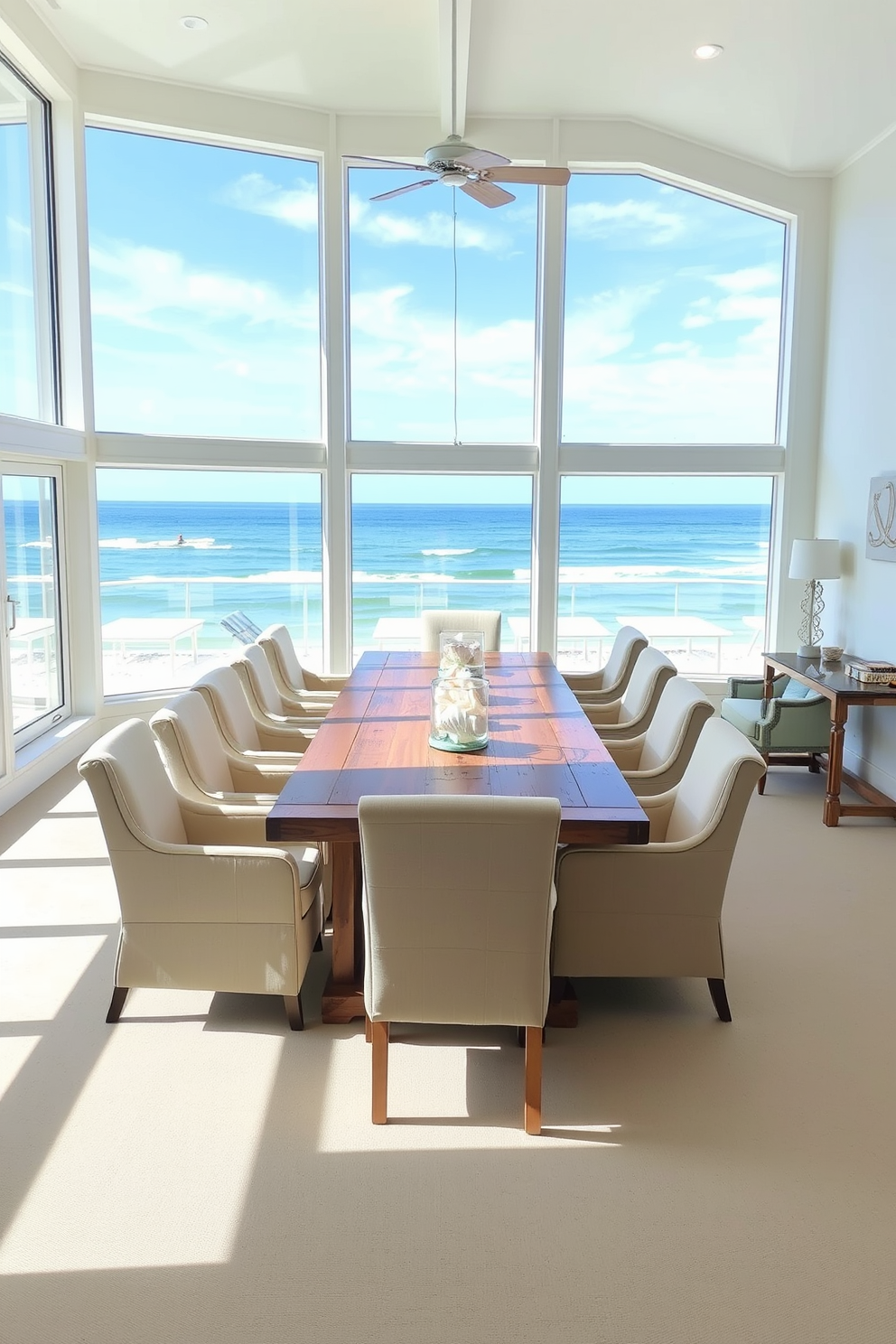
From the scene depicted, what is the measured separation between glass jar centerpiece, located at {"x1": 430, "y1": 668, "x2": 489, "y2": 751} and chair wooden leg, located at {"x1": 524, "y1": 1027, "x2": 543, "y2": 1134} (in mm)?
1176

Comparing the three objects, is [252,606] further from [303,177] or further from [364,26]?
[364,26]

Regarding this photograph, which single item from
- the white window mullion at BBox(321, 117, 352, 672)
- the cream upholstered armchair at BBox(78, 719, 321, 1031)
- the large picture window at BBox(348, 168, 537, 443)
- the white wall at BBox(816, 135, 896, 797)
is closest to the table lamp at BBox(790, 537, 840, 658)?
the white wall at BBox(816, 135, 896, 797)

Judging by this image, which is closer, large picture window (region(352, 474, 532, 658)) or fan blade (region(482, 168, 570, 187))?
fan blade (region(482, 168, 570, 187))

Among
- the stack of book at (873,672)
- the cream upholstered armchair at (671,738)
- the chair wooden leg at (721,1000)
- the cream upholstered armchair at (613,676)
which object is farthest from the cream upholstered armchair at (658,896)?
the stack of book at (873,672)

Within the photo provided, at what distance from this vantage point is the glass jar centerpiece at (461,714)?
3.55 metres

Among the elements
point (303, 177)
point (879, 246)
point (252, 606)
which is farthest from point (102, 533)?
point (879, 246)

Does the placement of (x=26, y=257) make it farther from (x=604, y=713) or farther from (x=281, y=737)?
(x=604, y=713)

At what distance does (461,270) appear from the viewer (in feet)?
23.5

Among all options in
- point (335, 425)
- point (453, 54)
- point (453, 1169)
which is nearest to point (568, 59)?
point (453, 54)

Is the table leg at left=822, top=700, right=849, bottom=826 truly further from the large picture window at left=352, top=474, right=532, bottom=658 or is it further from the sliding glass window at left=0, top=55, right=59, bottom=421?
the sliding glass window at left=0, top=55, right=59, bottom=421

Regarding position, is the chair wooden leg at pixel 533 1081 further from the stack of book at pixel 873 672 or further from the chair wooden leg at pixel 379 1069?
the stack of book at pixel 873 672

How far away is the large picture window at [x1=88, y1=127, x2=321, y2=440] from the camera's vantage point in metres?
6.51

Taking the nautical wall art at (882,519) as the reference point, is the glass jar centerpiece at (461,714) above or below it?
below

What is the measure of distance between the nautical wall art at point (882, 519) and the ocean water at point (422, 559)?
4.42 feet
